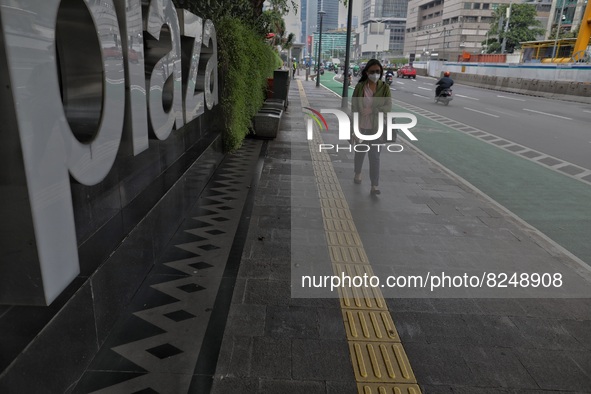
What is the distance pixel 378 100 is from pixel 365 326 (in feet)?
12.5

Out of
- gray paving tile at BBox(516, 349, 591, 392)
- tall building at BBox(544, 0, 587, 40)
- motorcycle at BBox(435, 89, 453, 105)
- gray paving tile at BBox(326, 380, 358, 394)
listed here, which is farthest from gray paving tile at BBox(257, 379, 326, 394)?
tall building at BBox(544, 0, 587, 40)

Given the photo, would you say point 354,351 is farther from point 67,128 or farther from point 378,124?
point 378,124

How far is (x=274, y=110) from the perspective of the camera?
12.0 metres

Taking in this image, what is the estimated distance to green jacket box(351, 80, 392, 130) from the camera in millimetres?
6223

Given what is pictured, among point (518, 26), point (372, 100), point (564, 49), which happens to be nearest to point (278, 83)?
point (372, 100)

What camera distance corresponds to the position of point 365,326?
3340 millimetres

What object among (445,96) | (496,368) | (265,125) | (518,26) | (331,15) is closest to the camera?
(496,368)

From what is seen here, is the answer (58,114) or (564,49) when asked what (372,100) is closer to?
(58,114)

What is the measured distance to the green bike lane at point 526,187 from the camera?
5.69 metres

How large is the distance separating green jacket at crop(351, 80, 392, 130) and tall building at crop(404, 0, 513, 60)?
89.8m

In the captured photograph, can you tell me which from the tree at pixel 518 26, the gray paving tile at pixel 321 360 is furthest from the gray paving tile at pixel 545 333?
the tree at pixel 518 26

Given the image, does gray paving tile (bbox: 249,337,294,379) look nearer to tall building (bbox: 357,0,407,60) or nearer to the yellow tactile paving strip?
the yellow tactile paving strip

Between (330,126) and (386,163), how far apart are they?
5683mm

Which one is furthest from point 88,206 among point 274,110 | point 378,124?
point 274,110
